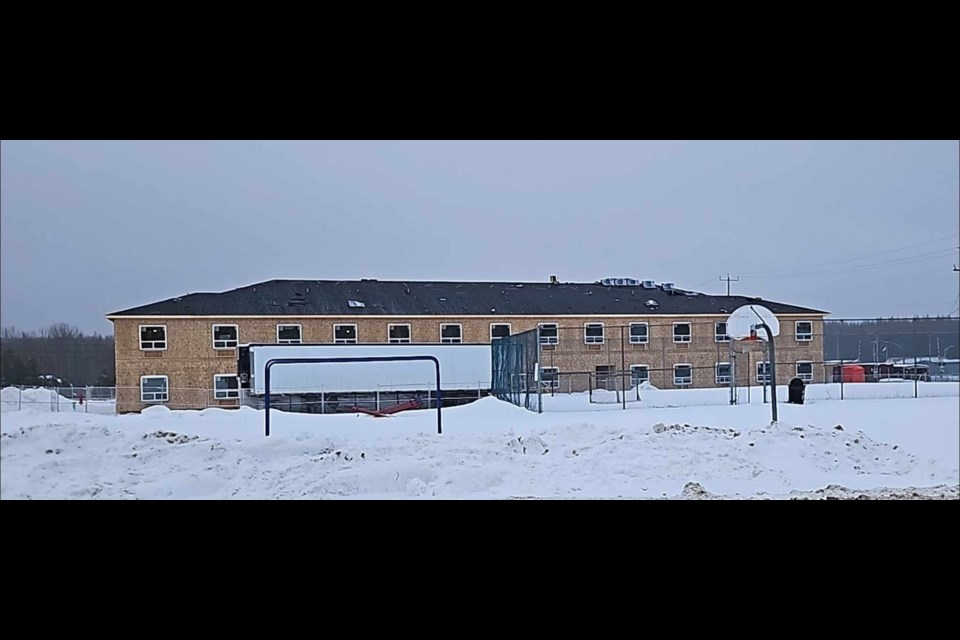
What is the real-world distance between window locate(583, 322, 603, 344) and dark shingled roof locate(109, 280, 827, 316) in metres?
0.20

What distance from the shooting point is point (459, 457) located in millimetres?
5039

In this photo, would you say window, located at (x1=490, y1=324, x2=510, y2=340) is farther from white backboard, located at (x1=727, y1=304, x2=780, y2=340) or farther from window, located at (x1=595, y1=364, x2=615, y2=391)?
white backboard, located at (x1=727, y1=304, x2=780, y2=340)

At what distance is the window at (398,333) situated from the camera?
6934mm

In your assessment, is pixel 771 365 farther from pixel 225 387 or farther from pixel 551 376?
pixel 225 387

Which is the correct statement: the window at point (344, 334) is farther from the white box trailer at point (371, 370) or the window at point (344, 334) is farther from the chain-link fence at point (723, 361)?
the chain-link fence at point (723, 361)

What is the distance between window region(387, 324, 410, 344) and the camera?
22.7 feet

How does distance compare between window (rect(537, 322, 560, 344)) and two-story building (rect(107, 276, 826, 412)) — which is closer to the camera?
two-story building (rect(107, 276, 826, 412))

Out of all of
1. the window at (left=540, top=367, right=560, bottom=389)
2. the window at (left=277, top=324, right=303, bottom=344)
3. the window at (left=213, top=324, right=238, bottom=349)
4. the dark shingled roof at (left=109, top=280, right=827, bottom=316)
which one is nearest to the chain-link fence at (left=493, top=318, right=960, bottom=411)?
the window at (left=540, top=367, right=560, bottom=389)

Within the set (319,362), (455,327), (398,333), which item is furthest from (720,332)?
(319,362)
